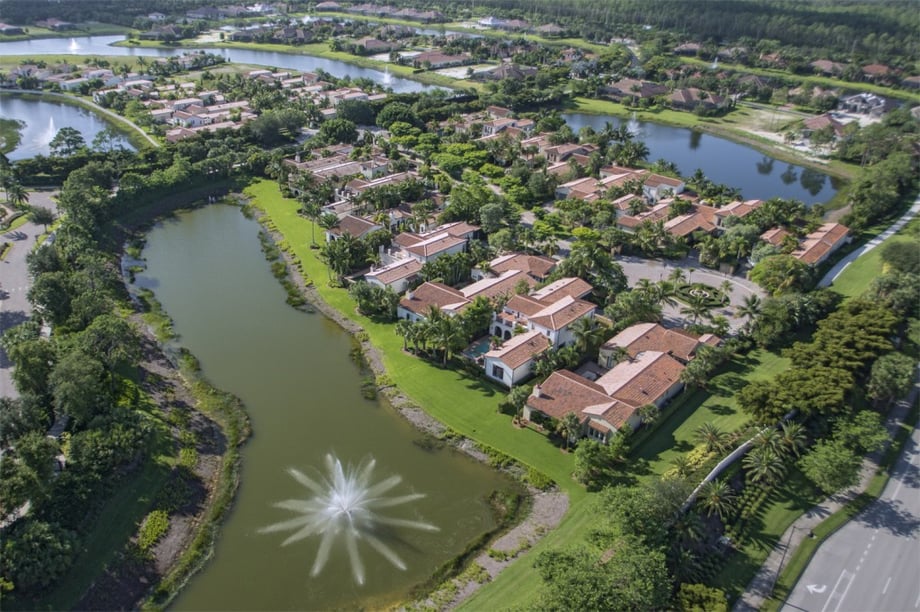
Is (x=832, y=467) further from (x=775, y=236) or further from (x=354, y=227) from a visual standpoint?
(x=354, y=227)

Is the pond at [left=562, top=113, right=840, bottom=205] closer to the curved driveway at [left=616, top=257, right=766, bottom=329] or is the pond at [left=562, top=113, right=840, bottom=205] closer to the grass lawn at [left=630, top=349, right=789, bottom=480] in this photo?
the curved driveway at [left=616, top=257, right=766, bottom=329]

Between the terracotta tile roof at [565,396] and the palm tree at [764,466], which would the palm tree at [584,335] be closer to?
the terracotta tile roof at [565,396]

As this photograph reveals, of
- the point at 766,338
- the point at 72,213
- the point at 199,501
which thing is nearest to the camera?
the point at 199,501

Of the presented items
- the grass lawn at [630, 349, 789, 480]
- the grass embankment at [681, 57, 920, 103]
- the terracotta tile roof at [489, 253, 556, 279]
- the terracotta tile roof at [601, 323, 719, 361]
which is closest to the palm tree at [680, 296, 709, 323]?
the terracotta tile roof at [601, 323, 719, 361]

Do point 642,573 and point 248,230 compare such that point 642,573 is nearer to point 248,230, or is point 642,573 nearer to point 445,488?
point 445,488

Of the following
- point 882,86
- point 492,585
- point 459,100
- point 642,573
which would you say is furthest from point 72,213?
point 882,86

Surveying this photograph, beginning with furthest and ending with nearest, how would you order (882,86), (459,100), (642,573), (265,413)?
(882,86), (459,100), (265,413), (642,573)
